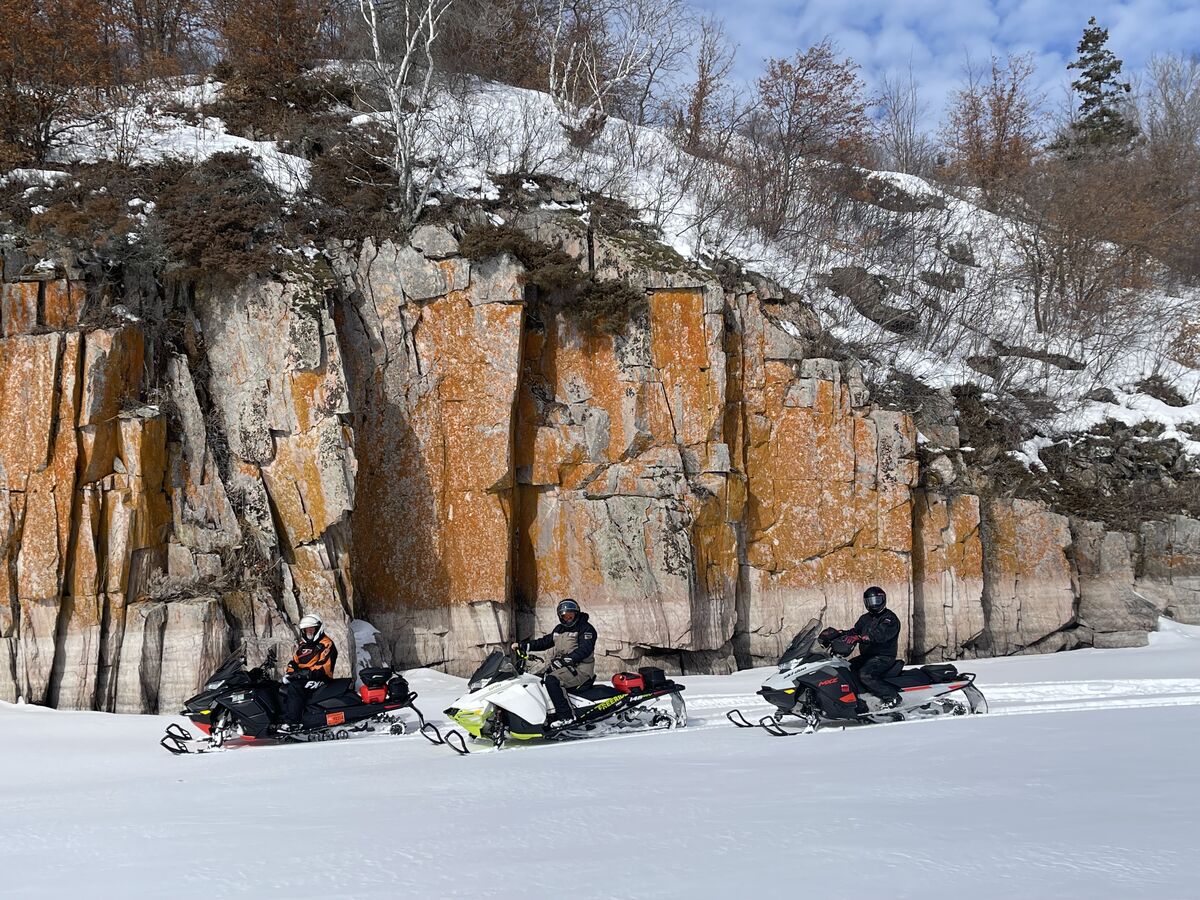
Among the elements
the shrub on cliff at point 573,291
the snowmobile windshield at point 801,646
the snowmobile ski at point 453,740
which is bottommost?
the snowmobile ski at point 453,740

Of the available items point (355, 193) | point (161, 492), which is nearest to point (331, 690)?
point (161, 492)

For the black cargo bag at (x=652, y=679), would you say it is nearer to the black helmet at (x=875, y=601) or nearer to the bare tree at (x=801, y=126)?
the black helmet at (x=875, y=601)

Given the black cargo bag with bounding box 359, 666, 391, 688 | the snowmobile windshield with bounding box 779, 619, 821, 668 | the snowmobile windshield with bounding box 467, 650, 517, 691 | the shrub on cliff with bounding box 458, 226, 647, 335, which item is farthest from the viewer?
the shrub on cliff with bounding box 458, 226, 647, 335

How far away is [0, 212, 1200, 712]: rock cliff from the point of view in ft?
A: 39.6

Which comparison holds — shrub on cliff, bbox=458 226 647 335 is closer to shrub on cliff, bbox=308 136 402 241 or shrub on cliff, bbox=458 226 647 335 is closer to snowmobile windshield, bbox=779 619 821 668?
shrub on cliff, bbox=308 136 402 241

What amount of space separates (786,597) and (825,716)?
7.03 m

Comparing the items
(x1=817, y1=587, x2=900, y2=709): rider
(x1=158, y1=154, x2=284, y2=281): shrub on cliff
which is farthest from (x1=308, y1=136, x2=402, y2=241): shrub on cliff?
(x1=817, y1=587, x2=900, y2=709): rider

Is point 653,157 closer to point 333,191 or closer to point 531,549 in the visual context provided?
point 333,191

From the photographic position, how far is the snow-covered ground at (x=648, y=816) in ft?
12.2

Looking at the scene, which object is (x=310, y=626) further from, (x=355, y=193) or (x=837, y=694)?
(x=355, y=193)

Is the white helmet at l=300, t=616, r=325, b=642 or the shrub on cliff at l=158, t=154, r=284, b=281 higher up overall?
the shrub on cliff at l=158, t=154, r=284, b=281

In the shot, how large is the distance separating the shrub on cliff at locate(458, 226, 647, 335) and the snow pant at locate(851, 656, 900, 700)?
788 cm

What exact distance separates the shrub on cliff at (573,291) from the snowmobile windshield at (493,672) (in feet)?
27.0

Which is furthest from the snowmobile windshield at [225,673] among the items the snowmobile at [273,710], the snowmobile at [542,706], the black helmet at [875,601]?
the black helmet at [875,601]
